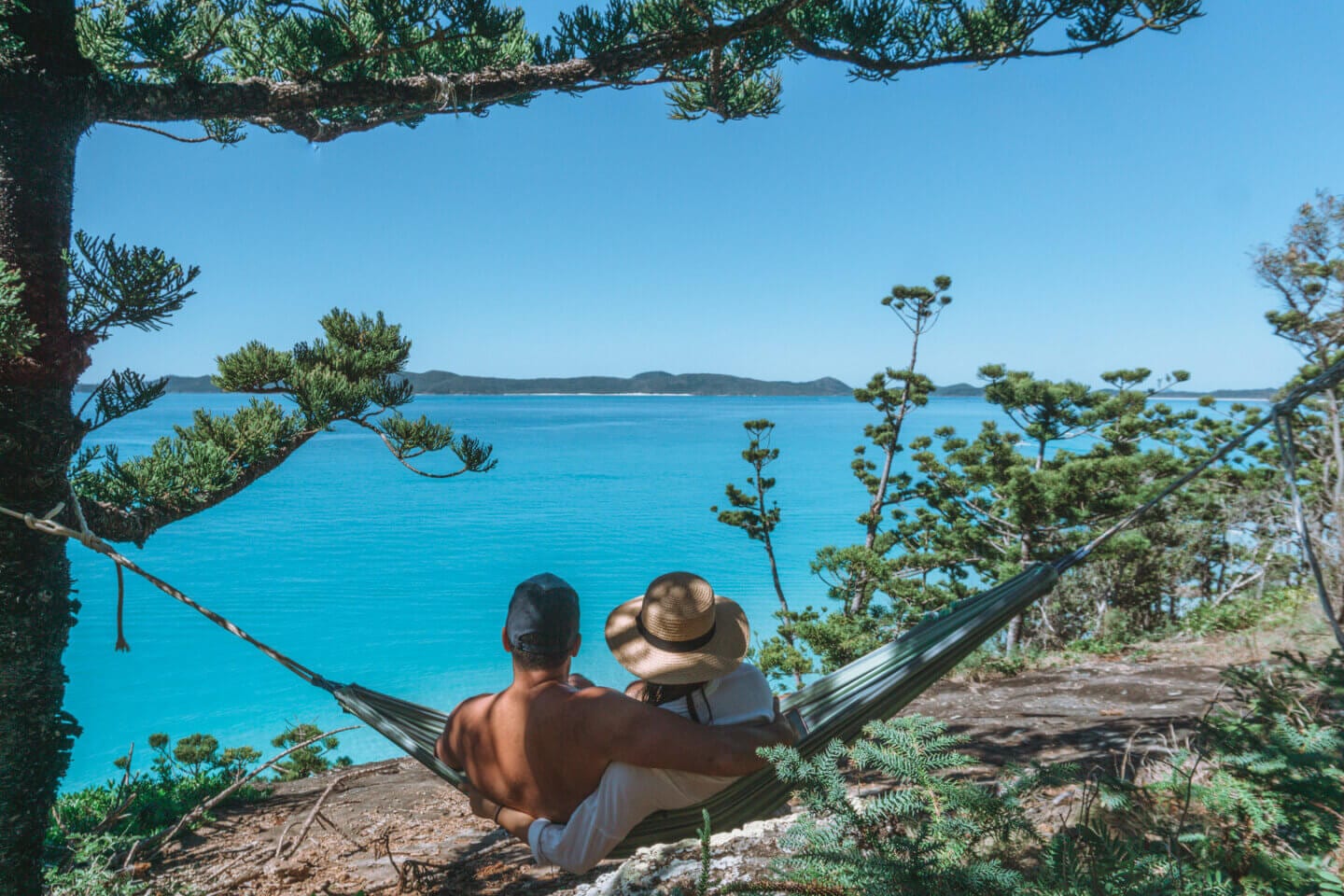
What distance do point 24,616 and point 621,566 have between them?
59.7 feet

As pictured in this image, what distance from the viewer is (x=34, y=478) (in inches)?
65.6

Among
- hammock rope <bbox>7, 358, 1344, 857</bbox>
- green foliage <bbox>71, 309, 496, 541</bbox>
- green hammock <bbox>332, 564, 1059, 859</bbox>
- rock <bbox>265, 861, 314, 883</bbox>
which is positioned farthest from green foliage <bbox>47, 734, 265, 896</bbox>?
green foliage <bbox>71, 309, 496, 541</bbox>

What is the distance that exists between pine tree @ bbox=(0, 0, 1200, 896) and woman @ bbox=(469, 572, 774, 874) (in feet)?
4.00

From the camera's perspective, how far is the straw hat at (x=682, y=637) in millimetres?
1368

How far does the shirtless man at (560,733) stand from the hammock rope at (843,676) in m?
0.12

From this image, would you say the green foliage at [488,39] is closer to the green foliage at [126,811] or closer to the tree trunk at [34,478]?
the tree trunk at [34,478]

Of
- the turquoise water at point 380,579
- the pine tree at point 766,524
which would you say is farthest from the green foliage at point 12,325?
the pine tree at point 766,524

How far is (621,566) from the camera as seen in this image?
1959 centimetres

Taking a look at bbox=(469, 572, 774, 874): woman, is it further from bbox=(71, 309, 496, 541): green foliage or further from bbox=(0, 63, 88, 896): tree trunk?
bbox=(71, 309, 496, 541): green foliage

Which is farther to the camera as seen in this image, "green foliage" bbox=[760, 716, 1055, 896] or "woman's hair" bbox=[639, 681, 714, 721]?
"woman's hair" bbox=[639, 681, 714, 721]

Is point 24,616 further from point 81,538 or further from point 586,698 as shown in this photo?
point 586,698

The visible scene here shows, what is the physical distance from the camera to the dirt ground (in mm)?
1891

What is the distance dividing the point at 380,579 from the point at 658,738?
18.9 metres

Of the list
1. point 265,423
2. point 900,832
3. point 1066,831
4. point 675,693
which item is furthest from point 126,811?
point 1066,831
